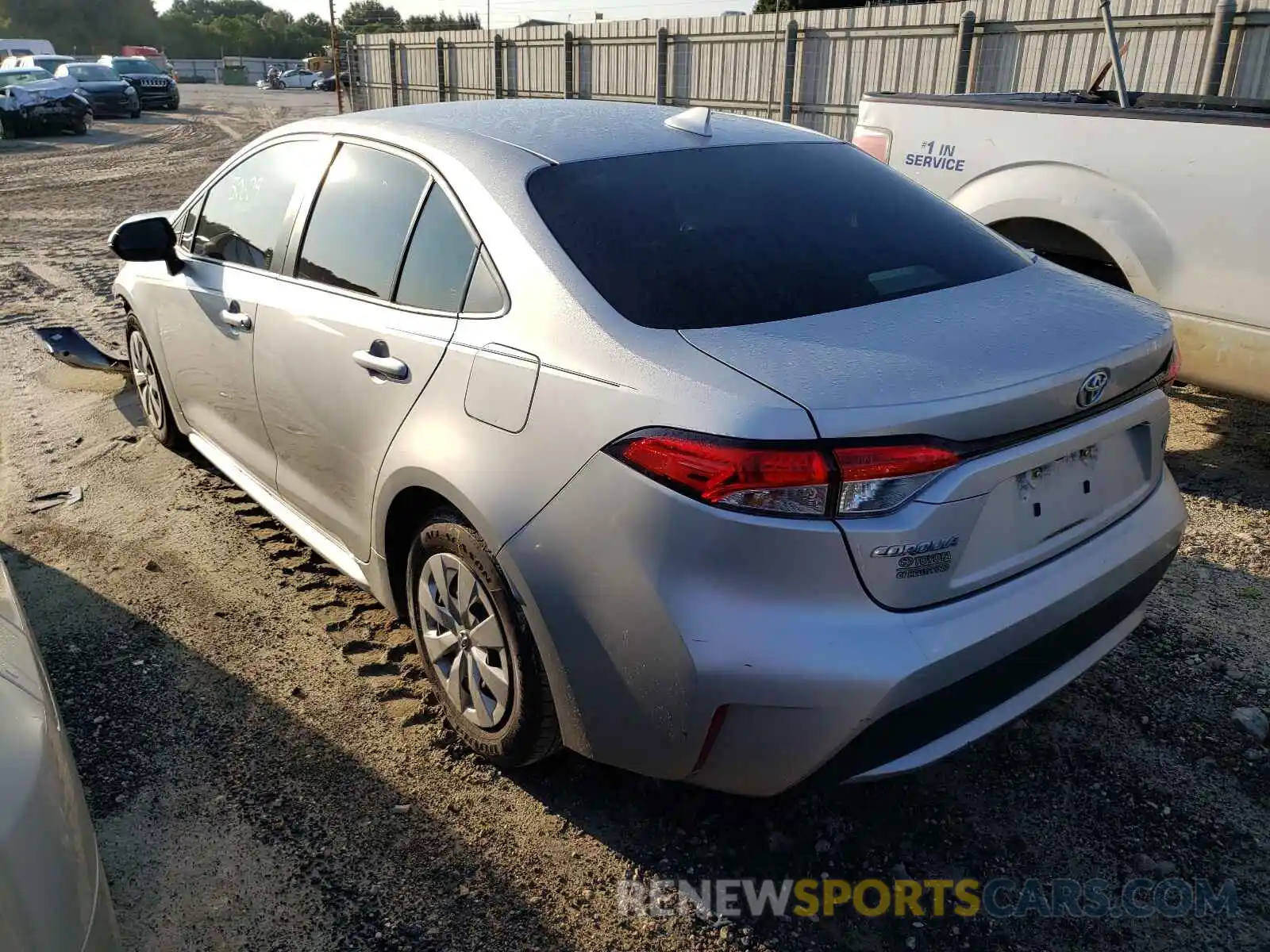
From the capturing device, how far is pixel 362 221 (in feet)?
10.3

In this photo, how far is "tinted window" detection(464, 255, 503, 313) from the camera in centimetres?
255

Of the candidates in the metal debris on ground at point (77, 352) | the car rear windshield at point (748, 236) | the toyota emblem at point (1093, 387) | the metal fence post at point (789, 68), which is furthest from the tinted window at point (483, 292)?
the metal fence post at point (789, 68)

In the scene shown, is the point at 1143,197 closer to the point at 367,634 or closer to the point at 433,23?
the point at 367,634

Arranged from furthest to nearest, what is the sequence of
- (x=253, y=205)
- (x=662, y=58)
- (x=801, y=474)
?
(x=662, y=58) < (x=253, y=205) < (x=801, y=474)

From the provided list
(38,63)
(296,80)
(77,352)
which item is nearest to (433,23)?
(296,80)

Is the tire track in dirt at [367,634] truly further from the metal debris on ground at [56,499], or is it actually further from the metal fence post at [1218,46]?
the metal fence post at [1218,46]

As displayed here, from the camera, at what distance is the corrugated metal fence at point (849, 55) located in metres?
9.51

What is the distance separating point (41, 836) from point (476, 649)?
1.29 meters

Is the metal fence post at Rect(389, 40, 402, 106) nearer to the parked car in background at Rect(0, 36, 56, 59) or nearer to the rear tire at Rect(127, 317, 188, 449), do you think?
the rear tire at Rect(127, 317, 188, 449)

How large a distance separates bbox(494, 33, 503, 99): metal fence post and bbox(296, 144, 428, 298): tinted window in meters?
17.4

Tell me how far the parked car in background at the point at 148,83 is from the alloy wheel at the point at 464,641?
36.1 meters

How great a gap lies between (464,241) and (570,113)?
81 centimetres

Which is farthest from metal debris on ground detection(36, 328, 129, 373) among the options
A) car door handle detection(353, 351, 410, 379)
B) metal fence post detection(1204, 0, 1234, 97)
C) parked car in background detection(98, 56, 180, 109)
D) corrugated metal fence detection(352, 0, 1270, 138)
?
parked car in background detection(98, 56, 180, 109)

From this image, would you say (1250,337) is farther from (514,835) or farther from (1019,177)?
(514,835)
